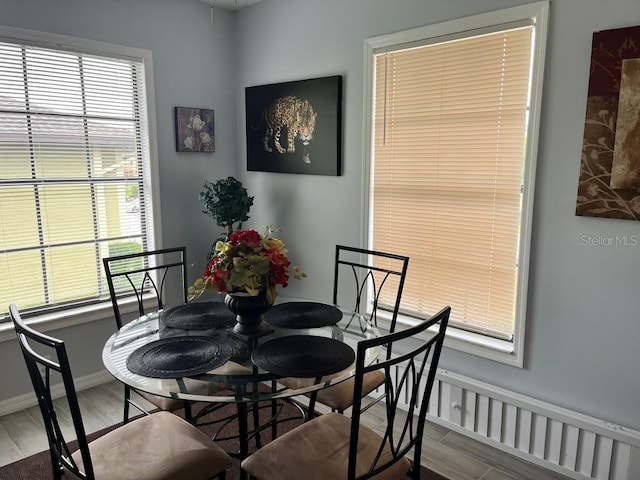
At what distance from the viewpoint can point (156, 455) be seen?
1.63 metres

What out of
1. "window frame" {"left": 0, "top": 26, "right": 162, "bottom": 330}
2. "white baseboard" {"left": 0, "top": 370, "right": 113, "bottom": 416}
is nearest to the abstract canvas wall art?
"window frame" {"left": 0, "top": 26, "right": 162, "bottom": 330}

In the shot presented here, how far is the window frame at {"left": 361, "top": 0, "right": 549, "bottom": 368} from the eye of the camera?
2.18 m

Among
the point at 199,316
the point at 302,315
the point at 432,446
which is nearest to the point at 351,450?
the point at 302,315

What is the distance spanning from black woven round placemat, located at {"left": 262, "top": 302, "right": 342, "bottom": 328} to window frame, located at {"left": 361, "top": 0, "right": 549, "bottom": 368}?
0.74 m

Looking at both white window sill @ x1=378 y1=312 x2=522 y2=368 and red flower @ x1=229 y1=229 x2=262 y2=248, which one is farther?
white window sill @ x1=378 y1=312 x2=522 y2=368

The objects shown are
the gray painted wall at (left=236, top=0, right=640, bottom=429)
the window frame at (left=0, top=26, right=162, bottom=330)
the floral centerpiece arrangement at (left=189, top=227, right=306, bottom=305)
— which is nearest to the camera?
the floral centerpiece arrangement at (left=189, top=227, right=306, bottom=305)

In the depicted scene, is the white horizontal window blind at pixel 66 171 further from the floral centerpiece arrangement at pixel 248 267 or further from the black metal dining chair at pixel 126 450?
the floral centerpiece arrangement at pixel 248 267

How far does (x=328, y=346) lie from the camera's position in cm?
190

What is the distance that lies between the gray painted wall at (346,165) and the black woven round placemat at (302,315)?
80cm

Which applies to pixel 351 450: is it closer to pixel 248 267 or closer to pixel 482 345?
pixel 248 267

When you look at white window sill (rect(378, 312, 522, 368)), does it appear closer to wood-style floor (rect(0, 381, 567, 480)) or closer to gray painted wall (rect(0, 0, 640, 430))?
gray painted wall (rect(0, 0, 640, 430))

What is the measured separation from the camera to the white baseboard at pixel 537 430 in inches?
82.8

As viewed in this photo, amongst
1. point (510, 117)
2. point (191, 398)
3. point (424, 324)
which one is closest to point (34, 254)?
point (191, 398)

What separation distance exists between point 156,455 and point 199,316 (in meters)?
0.69
